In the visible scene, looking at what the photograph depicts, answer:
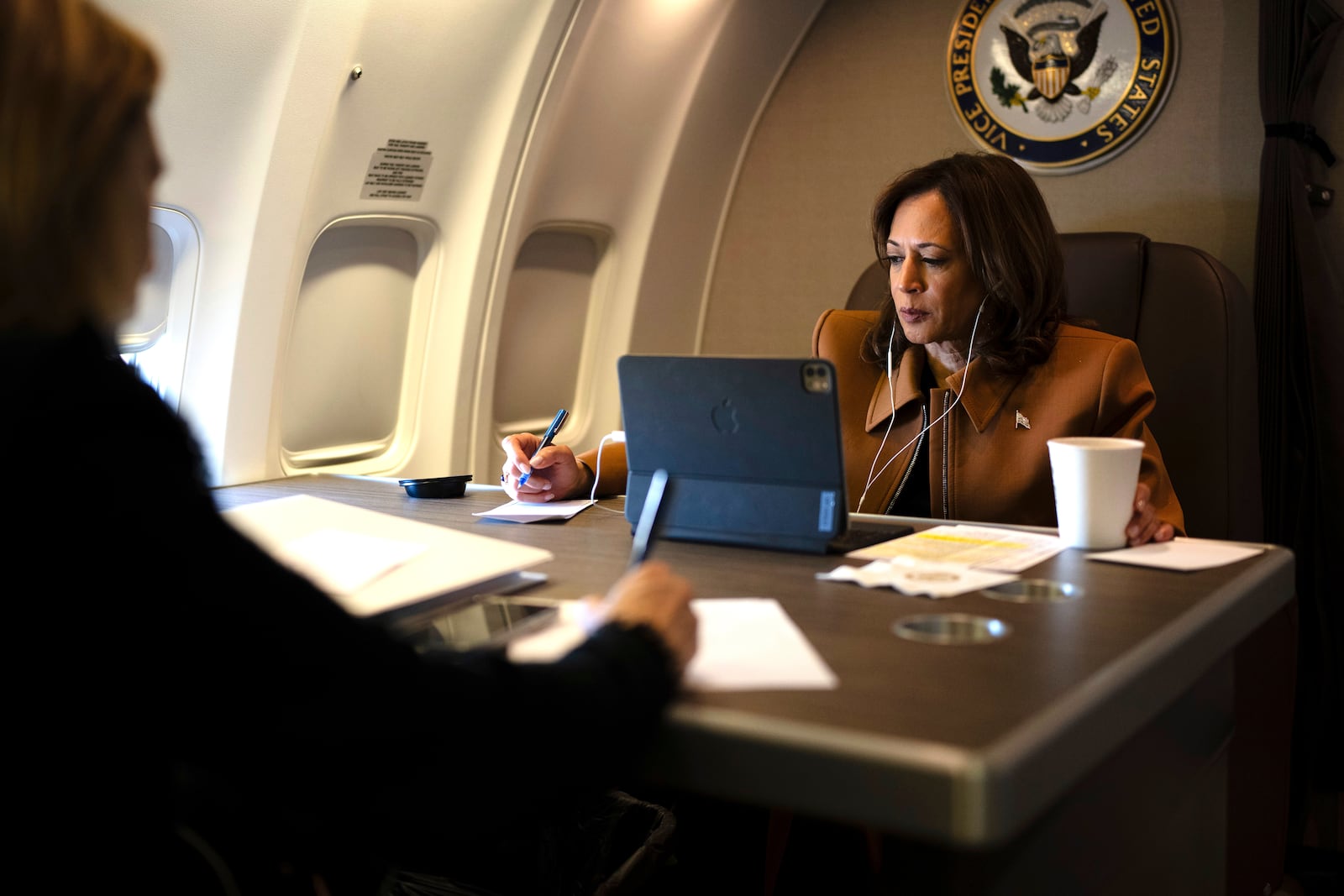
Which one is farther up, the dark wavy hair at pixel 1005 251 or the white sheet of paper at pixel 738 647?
the dark wavy hair at pixel 1005 251

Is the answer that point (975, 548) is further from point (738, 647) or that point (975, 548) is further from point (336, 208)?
point (336, 208)

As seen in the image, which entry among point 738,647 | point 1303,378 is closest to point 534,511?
point 738,647

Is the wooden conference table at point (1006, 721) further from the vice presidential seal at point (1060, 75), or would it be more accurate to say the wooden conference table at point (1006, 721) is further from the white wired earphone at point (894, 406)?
the vice presidential seal at point (1060, 75)

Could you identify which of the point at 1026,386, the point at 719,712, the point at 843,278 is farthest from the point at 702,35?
the point at 719,712

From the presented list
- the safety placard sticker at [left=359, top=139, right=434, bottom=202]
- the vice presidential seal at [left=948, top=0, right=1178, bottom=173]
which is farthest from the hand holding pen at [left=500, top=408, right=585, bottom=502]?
the vice presidential seal at [left=948, top=0, right=1178, bottom=173]

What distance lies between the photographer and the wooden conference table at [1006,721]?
0.73 metres

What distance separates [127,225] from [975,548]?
995 mm

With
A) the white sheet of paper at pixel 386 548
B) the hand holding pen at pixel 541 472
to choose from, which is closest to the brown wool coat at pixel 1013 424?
the hand holding pen at pixel 541 472

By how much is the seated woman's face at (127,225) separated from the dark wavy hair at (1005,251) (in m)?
1.41

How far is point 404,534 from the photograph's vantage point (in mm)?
1325

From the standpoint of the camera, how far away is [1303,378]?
236 centimetres

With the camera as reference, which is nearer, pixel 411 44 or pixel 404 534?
pixel 404 534

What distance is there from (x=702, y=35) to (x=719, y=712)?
2.65m

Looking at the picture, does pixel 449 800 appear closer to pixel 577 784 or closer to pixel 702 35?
pixel 577 784
